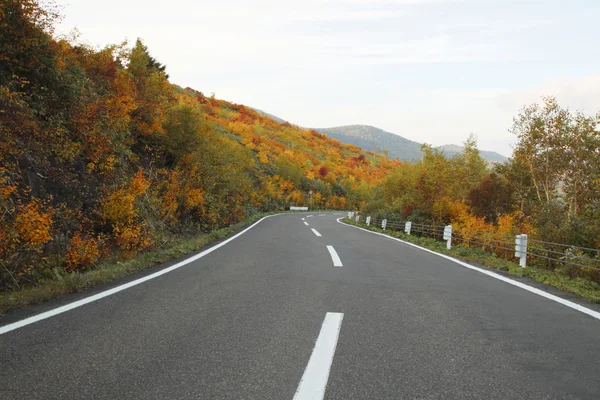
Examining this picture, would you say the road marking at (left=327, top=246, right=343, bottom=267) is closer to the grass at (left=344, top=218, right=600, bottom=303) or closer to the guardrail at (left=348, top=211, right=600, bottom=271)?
the grass at (left=344, top=218, right=600, bottom=303)

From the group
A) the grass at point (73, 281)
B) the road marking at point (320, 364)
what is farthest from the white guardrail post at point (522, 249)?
the grass at point (73, 281)

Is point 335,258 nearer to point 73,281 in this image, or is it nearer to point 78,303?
point 73,281

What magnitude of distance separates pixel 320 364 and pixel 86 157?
9690mm

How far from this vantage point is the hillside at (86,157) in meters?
7.07

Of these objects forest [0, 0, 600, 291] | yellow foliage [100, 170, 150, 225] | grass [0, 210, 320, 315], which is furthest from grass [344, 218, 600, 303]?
yellow foliage [100, 170, 150, 225]

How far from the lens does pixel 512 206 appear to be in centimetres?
2639

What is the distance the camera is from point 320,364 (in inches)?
122

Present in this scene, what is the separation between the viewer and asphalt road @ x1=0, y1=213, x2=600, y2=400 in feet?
8.91

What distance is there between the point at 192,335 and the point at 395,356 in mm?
1943

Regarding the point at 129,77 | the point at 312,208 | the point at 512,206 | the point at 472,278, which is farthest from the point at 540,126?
the point at 312,208

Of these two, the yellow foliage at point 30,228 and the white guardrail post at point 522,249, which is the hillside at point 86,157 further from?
the white guardrail post at point 522,249

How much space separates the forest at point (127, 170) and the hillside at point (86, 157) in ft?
0.12

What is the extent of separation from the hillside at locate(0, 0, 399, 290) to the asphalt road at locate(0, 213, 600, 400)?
A: 238 cm

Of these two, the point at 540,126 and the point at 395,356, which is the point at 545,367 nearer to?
the point at 395,356
